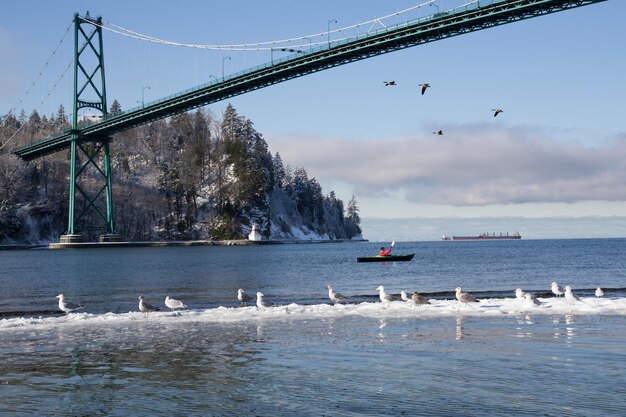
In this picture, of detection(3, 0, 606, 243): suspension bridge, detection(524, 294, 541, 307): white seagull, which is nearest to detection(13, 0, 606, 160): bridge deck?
detection(3, 0, 606, 243): suspension bridge

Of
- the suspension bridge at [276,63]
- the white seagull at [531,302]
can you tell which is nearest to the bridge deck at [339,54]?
the suspension bridge at [276,63]

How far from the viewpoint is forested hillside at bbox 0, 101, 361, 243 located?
384ft

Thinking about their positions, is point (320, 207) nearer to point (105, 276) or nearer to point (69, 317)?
point (105, 276)

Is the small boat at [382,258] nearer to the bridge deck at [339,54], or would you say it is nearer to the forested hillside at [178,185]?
the bridge deck at [339,54]

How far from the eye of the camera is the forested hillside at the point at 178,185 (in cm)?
11694

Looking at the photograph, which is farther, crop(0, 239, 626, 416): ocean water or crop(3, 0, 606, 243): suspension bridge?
crop(3, 0, 606, 243): suspension bridge

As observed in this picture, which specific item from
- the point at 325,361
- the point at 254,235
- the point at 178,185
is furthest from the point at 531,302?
the point at 178,185

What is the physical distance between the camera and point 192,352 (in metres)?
14.9

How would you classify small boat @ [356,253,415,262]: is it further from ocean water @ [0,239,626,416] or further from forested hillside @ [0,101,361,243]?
forested hillside @ [0,101,361,243]

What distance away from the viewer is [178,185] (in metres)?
131

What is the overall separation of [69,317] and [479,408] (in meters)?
14.3

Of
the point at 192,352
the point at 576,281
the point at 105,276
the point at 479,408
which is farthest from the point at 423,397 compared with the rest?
the point at 105,276

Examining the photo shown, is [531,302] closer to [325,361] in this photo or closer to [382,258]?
[325,361]

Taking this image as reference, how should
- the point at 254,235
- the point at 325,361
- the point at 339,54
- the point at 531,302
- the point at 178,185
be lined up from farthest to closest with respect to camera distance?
the point at 178,185
the point at 254,235
the point at 339,54
the point at 531,302
the point at 325,361
